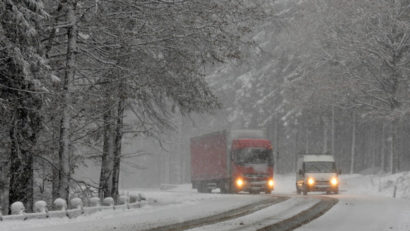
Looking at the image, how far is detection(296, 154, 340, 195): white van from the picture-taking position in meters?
38.8

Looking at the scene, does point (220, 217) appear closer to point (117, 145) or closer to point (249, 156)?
point (117, 145)

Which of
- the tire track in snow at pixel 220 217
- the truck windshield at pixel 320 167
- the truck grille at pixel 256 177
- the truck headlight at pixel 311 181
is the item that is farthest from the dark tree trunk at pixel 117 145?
the truck windshield at pixel 320 167

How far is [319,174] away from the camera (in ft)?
127

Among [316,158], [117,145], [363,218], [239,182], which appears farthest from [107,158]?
[316,158]

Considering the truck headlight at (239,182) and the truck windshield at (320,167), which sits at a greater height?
the truck windshield at (320,167)

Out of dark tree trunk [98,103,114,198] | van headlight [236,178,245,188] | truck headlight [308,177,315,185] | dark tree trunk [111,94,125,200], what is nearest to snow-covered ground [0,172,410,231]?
dark tree trunk [111,94,125,200]

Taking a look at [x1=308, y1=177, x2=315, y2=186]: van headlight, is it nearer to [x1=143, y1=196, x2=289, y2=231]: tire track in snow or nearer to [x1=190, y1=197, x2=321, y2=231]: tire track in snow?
[x1=190, y1=197, x2=321, y2=231]: tire track in snow

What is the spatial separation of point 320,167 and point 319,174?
0.57 m

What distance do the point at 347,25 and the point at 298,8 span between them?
6570 mm

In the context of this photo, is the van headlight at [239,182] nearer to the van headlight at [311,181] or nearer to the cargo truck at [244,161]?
the cargo truck at [244,161]

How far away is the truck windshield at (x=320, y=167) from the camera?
128 feet

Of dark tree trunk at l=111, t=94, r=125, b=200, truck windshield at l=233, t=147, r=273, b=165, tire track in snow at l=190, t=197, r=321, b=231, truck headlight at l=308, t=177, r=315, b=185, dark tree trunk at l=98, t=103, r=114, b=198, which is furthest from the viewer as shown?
truck windshield at l=233, t=147, r=273, b=165

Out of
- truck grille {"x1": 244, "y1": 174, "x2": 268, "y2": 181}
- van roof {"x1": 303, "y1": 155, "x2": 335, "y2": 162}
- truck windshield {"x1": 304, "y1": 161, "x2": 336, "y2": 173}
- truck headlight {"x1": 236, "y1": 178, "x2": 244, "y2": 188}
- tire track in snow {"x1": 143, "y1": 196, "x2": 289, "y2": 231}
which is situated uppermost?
van roof {"x1": 303, "y1": 155, "x2": 335, "y2": 162}

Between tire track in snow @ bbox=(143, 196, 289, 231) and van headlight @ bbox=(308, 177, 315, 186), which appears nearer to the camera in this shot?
tire track in snow @ bbox=(143, 196, 289, 231)
